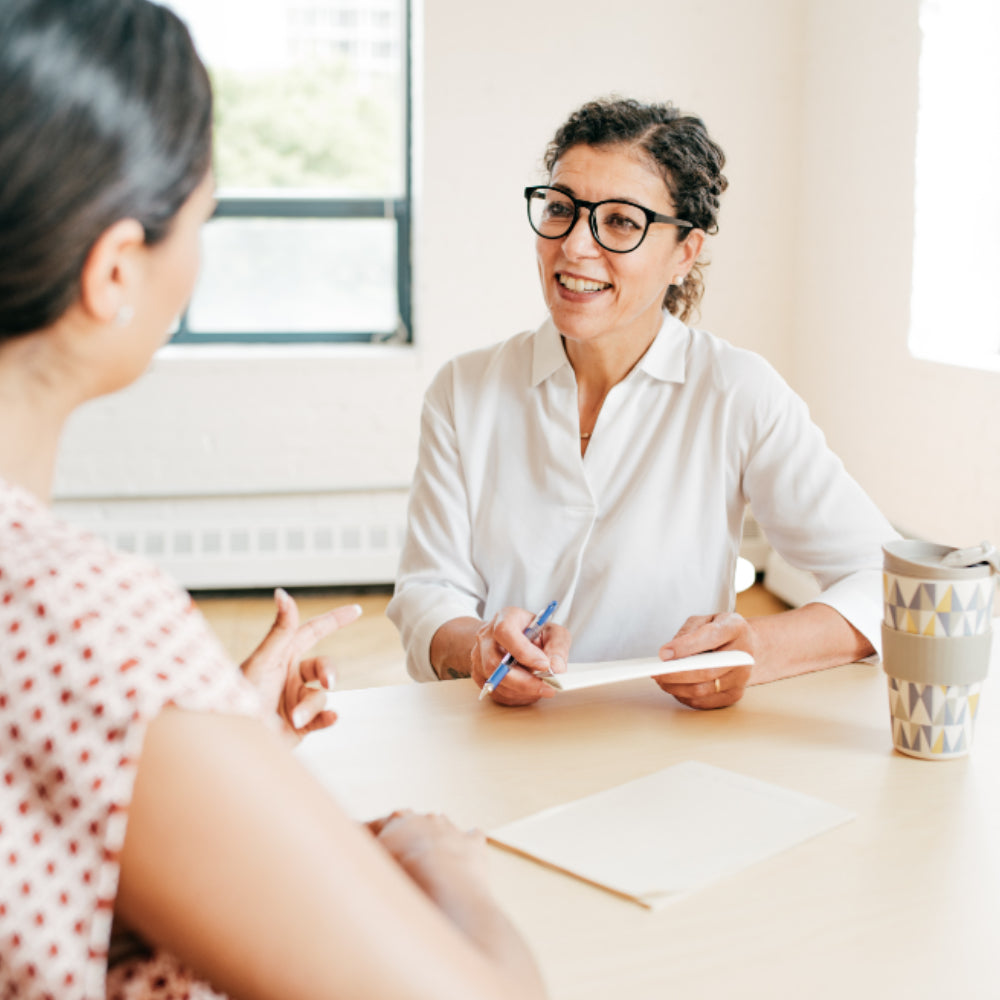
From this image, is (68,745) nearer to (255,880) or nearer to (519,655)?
(255,880)

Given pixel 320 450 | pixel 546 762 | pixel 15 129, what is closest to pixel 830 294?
pixel 320 450

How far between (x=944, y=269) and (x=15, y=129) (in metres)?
3.41

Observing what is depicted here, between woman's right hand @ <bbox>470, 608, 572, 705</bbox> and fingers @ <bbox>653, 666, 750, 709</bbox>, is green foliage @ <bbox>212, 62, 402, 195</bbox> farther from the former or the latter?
fingers @ <bbox>653, 666, 750, 709</bbox>

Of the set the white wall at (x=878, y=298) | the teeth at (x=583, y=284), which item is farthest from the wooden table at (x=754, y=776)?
the white wall at (x=878, y=298)

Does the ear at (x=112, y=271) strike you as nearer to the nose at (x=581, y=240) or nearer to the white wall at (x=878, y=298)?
the nose at (x=581, y=240)

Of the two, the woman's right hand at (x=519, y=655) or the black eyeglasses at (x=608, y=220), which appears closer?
the woman's right hand at (x=519, y=655)

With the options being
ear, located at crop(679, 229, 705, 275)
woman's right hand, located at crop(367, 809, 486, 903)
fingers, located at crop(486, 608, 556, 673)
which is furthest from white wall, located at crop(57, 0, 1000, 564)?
woman's right hand, located at crop(367, 809, 486, 903)

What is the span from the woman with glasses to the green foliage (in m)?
2.66

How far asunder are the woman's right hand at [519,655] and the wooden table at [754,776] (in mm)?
22

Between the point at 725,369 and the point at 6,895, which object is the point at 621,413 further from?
the point at 6,895

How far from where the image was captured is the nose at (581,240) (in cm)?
175

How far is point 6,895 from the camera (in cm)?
56

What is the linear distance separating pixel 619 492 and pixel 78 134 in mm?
1267

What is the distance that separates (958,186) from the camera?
3512 millimetres
